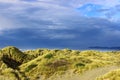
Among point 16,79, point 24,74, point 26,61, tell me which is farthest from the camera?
point 26,61

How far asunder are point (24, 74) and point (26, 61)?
33.2 ft

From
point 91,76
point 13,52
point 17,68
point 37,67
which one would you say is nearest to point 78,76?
point 91,76

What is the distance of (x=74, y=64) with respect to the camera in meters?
65.1

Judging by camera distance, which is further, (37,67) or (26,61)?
(26,61)

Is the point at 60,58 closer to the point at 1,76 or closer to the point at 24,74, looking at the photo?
the point at 24,74

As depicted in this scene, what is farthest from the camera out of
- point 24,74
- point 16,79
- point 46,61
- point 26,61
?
point 26,61

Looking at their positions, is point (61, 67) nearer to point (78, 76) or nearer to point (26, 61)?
point (78, 76)

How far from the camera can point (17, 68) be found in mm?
68312

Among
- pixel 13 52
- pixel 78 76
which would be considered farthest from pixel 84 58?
pixel 13 52

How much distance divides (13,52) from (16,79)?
1587 cm

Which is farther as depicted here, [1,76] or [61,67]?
[61,67]

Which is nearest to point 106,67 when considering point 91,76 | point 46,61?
point 91,76

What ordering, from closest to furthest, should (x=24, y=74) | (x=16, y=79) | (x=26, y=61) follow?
(x=16, y=79), (x=24, y=74), (x=26, y=61)

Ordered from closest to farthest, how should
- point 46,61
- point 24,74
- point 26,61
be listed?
point 24,74
point 46,61
point 26,61
